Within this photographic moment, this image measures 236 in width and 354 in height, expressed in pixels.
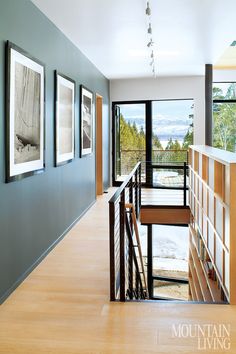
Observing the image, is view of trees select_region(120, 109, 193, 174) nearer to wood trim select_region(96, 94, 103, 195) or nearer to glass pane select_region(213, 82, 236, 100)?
glass pane select_region(213, 82, 236, 100)

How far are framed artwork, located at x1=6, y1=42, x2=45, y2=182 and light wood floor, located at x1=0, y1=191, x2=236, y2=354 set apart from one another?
1.04 meters

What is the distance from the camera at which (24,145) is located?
3637 millimetres

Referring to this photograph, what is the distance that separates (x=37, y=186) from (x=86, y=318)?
1662 mm

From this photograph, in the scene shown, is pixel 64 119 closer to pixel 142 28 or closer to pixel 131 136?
pixel 142 28

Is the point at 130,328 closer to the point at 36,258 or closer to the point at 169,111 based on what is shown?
the point at 36,258

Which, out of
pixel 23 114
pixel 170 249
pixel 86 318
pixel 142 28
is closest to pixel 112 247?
pixel 86 318

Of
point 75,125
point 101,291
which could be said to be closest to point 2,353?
point 101,291

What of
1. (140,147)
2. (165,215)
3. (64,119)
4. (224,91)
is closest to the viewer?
(64,119)

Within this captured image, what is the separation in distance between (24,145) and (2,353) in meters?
1.88

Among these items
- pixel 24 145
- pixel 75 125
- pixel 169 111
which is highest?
pixel 169 111

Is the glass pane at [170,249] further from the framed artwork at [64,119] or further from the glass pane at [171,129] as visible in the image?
the framed artwork at [64,119]

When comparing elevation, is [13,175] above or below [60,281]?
above

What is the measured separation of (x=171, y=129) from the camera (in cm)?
938

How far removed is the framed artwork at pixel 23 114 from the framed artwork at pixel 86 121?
2.13 meters
